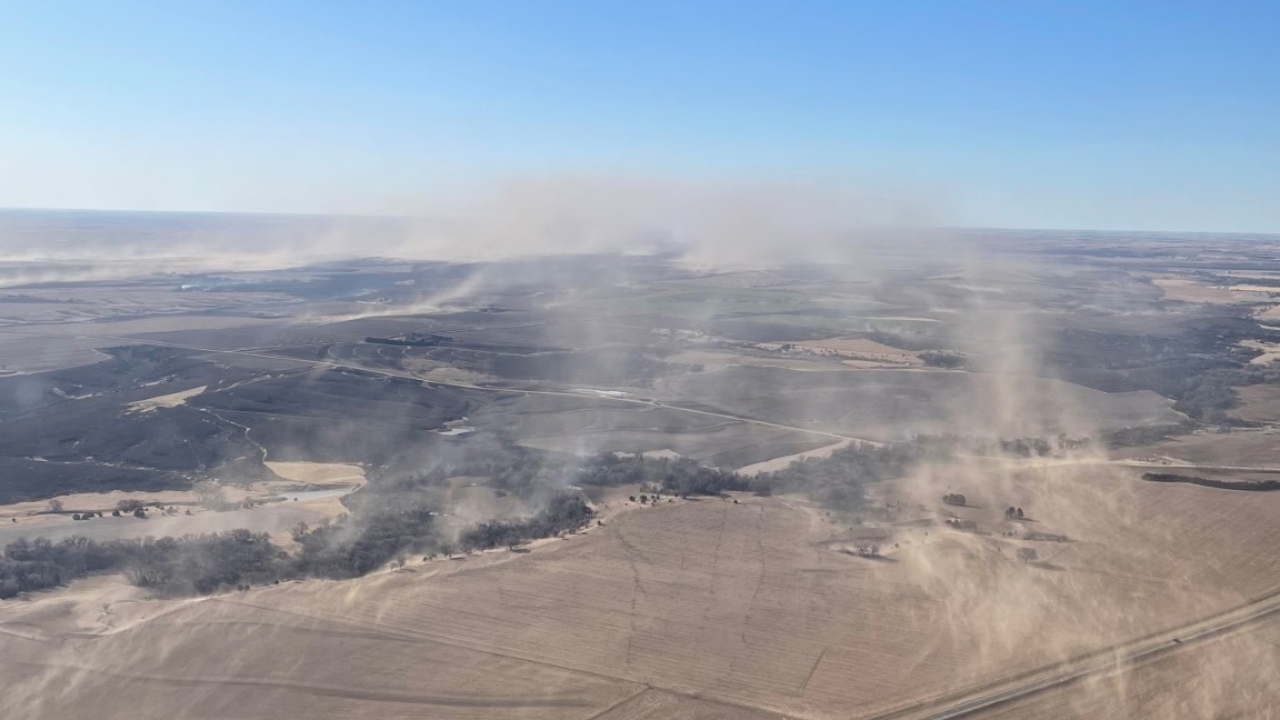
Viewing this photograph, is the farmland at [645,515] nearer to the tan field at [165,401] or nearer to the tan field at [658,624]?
the tan field at [658,624]

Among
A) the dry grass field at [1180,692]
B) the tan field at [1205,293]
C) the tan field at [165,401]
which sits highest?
the tan field at [1205,293]

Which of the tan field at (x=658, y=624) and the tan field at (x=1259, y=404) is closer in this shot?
the tan field at (x=658, y=624)

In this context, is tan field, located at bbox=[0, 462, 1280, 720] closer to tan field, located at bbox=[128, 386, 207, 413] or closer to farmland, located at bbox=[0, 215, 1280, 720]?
farmland, located at bbox=[0, 215, 1280, 720]

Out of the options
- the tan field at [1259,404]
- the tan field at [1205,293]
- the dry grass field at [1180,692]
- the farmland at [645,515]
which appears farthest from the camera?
the tan field at [1205,293]

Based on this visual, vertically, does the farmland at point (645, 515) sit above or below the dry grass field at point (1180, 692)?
above

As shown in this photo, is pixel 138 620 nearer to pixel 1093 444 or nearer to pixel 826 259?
pixel 1093 444

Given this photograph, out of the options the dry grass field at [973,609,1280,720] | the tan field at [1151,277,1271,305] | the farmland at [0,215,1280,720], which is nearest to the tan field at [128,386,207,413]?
the farmland at [0,215,1280,720]

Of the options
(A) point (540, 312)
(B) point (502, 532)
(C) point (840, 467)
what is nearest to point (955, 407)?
(C) point (840, 467)

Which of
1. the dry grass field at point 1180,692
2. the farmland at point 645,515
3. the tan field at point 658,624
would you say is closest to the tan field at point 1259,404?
the farmland at point 645,515

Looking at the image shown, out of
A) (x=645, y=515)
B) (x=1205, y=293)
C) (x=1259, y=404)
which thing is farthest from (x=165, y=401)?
(x=1205, y=293)
